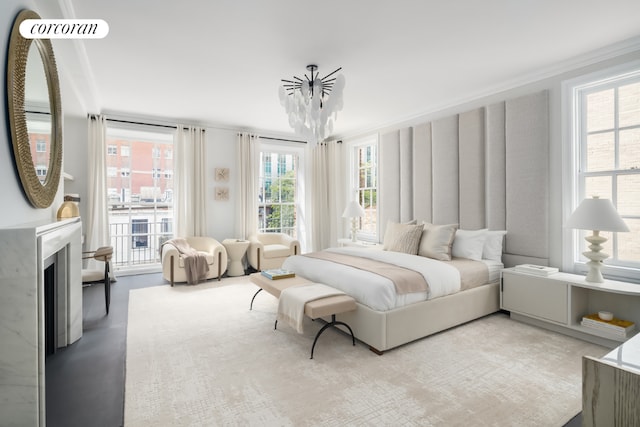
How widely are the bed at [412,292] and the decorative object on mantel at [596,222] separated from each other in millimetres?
943

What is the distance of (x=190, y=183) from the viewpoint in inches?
228

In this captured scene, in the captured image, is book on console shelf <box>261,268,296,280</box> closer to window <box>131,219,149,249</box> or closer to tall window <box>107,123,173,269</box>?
tall window <box>107,123,173,269</box>

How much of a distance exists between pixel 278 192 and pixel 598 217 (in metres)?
5.36

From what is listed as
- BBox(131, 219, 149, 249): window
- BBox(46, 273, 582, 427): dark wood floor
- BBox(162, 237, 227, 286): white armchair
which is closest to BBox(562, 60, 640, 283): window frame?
BBox(46, 273, 582, 427): dark wood floor

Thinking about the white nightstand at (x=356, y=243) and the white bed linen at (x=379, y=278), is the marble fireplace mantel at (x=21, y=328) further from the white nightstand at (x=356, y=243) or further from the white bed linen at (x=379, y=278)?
the white nightstand at (x=356, y=243)

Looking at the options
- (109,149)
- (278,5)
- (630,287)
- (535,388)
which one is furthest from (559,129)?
(109,149)

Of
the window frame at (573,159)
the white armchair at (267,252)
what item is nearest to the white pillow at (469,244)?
the window frame at (573,159)

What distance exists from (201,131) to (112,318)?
350 centimetres

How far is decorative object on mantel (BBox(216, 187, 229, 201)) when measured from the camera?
617 centimetres

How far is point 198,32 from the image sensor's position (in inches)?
114

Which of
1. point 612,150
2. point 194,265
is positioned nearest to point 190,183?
point 194,265

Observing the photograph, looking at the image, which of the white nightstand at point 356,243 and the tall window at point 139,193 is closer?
the tall window at point 139,193

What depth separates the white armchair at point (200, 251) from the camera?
492 cm

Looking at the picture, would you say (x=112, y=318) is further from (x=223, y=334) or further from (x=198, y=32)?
(x=198, y=32)
